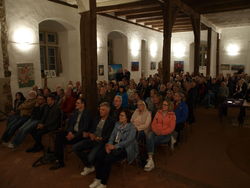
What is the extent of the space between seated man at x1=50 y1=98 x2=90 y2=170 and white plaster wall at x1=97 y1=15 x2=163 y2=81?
6.79m

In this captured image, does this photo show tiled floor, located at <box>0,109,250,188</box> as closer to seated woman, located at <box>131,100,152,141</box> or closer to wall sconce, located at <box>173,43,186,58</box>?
seated woman, located at <box>131,100,152,141</box>

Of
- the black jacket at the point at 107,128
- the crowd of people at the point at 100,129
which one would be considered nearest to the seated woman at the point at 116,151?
the crowd of people at the point at 100,129

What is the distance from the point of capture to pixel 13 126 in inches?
185

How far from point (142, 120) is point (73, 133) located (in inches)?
51.0

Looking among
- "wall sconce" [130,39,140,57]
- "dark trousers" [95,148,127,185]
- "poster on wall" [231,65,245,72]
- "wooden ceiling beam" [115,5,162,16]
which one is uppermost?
"wooden ceiling beam" [115,5,162,16]

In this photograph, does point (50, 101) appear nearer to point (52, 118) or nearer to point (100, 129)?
point (52, 118)

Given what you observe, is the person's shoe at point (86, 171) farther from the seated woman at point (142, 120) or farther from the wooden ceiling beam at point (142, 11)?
the wooden ceiling beam at point (142, 11)

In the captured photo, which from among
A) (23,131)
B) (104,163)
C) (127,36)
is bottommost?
(104,163)

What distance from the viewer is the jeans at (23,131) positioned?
4.44 meters

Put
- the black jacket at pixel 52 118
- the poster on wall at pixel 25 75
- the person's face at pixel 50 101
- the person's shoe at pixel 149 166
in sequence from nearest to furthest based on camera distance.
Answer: the person's shoe at pixel 149 166 < the black jacket at pixel 52 118 < the person's face at pixel 50 101 < the poster on wall at pixel 25 75

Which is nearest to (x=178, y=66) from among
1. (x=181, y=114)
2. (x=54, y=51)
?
(x=54, y=51)

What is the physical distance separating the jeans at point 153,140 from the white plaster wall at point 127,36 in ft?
23.8

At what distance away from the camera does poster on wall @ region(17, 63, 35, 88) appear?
711 cm

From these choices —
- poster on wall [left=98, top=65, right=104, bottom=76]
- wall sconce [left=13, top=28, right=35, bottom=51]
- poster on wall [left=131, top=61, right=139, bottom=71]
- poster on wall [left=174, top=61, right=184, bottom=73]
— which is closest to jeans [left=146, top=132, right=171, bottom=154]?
wall sconce [left=13, top=28, right=35, bottom=51]
